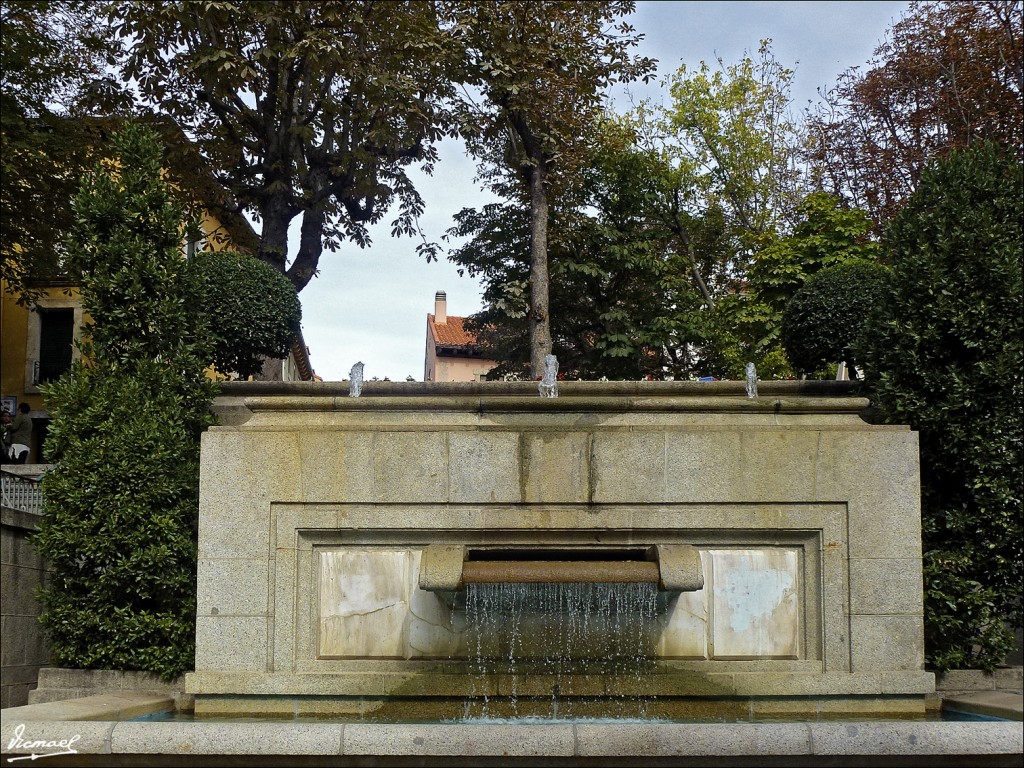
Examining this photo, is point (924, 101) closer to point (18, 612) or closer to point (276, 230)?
point (276, 230)

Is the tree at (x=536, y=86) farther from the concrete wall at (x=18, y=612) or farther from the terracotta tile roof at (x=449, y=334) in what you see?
the terracotta tile roof at (x=449, y=334)

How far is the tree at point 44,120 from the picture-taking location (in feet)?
63.2

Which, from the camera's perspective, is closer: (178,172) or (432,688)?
(432,688)

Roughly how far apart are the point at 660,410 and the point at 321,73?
→ 1491 centimetres

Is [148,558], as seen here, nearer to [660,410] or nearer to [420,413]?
[420,413]

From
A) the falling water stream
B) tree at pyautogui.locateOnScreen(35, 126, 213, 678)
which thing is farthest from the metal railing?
the falling water stream

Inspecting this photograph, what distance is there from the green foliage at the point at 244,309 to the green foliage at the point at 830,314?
545 cm

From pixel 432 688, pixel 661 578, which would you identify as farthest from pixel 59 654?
pixel 661 578

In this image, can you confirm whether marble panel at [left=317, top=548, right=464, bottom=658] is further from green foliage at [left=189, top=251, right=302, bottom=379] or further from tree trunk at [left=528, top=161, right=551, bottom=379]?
tree trunk at [left=528, top=161, right=551, bottom=379]

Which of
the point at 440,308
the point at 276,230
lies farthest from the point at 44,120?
the point at 440,308

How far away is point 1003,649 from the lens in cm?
900

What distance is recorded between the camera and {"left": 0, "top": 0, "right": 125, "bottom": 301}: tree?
63.2 ft

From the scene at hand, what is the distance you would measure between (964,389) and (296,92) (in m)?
16.3

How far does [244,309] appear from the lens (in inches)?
437
